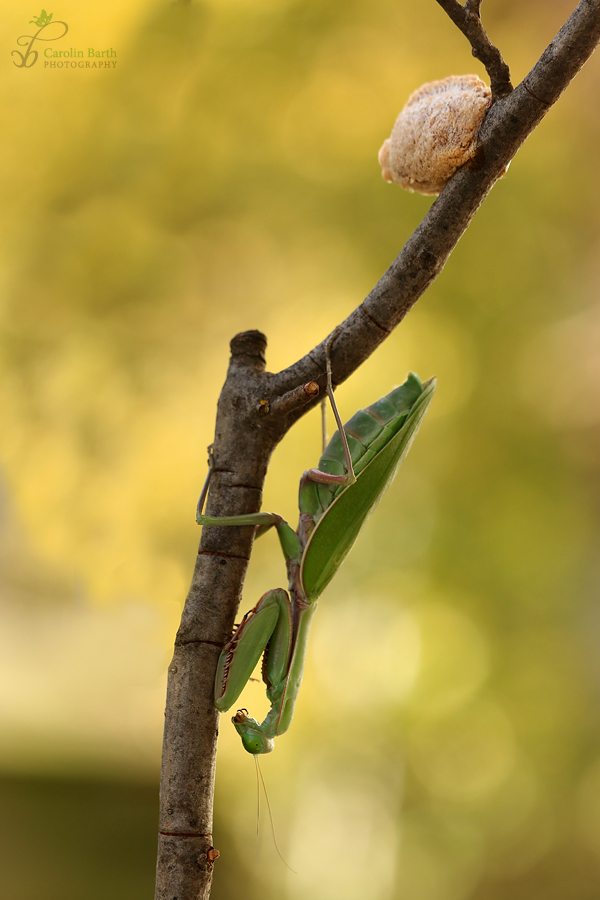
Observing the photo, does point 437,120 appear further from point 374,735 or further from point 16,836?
point 16,836

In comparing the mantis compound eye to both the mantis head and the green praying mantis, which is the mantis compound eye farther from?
the mantis head

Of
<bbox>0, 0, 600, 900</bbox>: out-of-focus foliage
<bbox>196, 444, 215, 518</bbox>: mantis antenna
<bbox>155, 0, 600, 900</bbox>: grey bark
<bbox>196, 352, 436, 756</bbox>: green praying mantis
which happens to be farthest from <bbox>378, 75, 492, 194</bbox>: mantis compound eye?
<bbox>0, 0, 600, 900</bbox>: out-of-focus foliage

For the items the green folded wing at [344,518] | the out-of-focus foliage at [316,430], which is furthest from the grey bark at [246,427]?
the out-of-focus foliage at [316,430]

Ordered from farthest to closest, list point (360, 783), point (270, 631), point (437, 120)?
point (360, 783) → point (270, 631) → point (437, 120)

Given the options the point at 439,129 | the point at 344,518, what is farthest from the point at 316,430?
the point at 439,129

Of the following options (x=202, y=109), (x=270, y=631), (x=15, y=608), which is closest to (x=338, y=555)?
(x=270, y=631)

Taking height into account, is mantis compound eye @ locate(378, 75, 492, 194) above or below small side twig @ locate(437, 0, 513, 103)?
below
